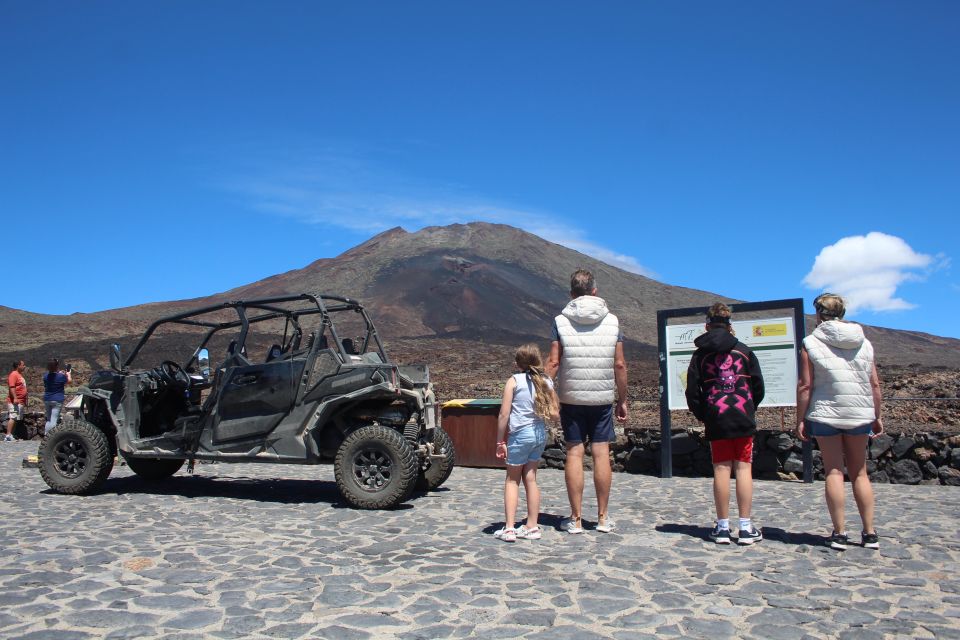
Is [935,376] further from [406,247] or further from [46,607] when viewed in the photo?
[406,247]

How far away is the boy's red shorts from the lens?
20.0 ft

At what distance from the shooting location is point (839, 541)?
5.88 meters

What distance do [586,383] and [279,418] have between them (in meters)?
3.50

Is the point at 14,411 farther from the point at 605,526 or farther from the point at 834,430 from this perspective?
the point at 834,430

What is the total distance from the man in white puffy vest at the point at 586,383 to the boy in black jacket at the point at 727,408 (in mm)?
613

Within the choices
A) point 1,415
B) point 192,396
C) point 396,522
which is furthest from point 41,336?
point 396,522

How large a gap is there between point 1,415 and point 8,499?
12320mm

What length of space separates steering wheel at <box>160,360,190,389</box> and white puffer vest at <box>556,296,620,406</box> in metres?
4.77

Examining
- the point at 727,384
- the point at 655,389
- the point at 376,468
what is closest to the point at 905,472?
the point at 727,384

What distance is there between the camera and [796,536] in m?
6.38

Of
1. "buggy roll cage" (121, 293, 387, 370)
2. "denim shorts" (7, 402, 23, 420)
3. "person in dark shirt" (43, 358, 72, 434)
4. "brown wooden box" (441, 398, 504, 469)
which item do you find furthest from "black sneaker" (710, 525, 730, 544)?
"denim shorts" (7, 402, 23, 420)

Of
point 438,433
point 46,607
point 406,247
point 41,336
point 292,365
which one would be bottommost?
point 46,607

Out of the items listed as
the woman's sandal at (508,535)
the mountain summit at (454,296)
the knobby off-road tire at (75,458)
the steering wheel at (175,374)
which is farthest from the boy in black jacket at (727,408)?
the mountain summit at (454,296)

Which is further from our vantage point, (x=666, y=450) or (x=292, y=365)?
(x=666, y=450)
